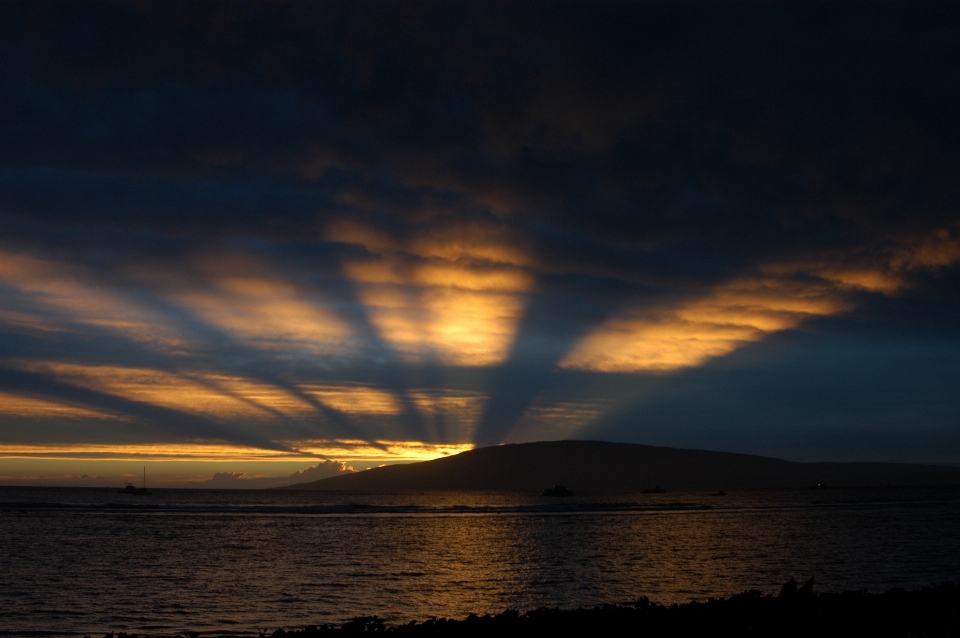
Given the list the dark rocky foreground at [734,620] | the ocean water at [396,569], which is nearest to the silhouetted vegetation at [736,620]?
the dark rocky foreground at [734,620]

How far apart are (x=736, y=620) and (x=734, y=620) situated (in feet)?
0.16

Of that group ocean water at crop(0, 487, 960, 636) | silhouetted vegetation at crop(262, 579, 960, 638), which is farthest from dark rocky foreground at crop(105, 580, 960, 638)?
ocean water at crop(0, 487, 960, 636)

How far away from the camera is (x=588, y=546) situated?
54.7m

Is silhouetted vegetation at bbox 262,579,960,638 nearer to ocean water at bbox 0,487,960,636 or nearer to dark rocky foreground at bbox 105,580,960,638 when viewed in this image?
dark rocky foreground at bbox 105,580,960,638

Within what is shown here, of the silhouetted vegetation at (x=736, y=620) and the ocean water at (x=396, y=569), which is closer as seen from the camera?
A: the silhouetted vegetation at (x=736, y=620)

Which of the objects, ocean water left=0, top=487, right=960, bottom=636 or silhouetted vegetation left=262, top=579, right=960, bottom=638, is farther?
ocean water left=0, top=487, right=960, bottom=636

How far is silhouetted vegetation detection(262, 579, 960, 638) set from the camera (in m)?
17.3

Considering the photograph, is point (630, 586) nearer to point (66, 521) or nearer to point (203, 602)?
point (203, 602)

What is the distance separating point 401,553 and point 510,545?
9.97 metres

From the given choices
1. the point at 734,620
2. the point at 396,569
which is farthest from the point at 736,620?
the point at 396,569

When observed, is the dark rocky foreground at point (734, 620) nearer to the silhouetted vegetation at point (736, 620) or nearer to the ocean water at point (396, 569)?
the silhouetted vegetation at point (736, 620)

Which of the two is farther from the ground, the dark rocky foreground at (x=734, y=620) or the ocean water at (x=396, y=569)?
the dark rocky foreground at (x=734, y=620)

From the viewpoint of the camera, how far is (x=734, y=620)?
18.7m

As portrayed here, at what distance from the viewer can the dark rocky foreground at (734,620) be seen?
1730 centimetres
